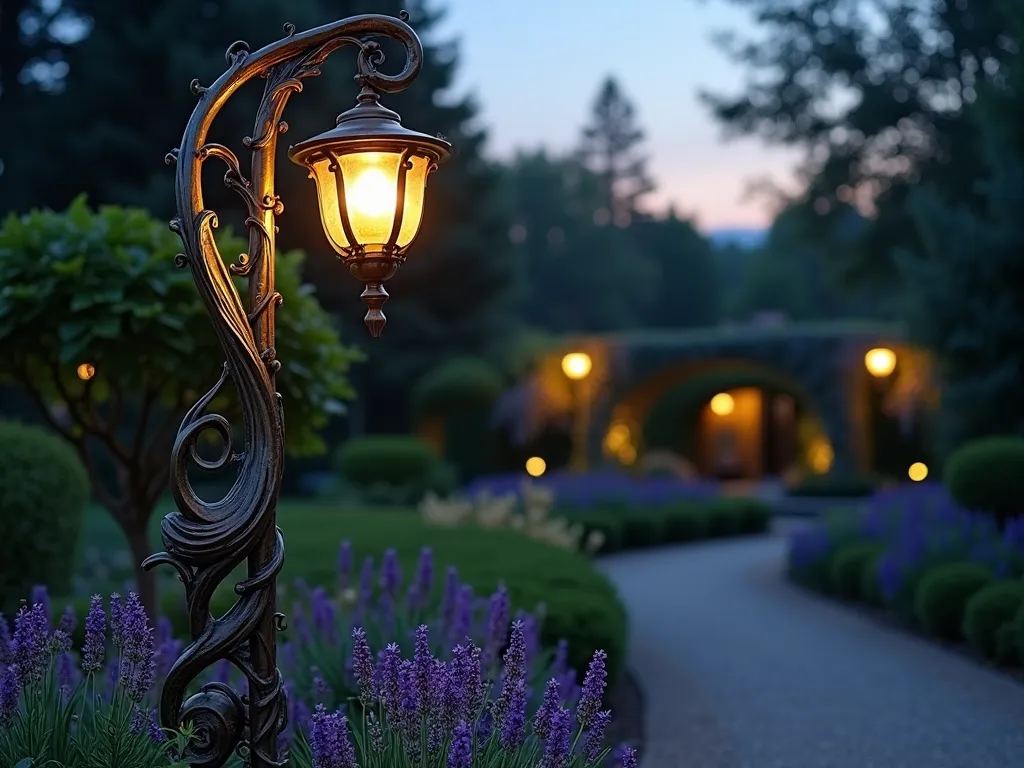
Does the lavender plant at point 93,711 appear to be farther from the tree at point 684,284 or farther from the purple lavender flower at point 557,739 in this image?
the tree at point 684,284

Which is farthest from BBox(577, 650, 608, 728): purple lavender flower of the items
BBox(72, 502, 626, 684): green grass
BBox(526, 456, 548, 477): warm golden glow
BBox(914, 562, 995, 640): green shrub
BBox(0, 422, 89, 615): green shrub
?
BBox(526, 456, 548, 477): warm golden glow

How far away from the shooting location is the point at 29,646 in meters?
2.91

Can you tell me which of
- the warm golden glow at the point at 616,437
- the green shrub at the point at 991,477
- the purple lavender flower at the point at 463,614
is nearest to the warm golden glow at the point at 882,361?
the warm golden glow at the point at 616,437

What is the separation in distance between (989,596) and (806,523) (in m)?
10.6

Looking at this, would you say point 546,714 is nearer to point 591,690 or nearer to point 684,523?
point 591,690

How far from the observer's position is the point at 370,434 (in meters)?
23.5

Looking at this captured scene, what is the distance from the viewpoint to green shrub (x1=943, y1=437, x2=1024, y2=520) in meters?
8.48

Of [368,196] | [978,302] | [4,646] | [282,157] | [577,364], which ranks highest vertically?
[282,157]

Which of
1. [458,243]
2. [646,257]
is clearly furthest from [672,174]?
[458,243]

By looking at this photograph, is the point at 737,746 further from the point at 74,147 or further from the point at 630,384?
Result: the point at 74,147

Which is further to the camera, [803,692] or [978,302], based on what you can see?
[978,302]

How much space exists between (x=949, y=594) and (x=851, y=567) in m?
2.07

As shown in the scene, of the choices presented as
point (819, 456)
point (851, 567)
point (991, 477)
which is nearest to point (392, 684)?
point (991, 477)

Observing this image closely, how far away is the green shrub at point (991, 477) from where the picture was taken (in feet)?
27.8
